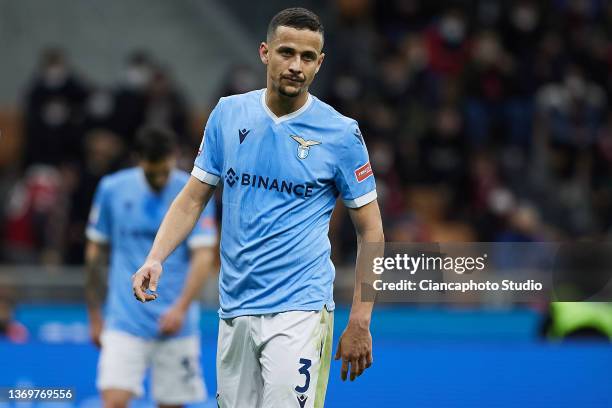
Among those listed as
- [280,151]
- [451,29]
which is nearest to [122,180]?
[280,151]

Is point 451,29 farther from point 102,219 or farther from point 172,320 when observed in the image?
point 172,320

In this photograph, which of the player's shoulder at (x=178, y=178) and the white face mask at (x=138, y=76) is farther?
the white face mask at (x=138, y=76)

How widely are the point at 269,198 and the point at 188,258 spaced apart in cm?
237

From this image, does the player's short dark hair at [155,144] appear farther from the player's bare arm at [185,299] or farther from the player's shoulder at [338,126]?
the player's shoulder at [338,126]

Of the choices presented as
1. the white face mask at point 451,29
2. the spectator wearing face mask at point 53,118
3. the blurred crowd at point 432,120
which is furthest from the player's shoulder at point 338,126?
the white face mask at point 451,29

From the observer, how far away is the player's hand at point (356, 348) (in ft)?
15.3

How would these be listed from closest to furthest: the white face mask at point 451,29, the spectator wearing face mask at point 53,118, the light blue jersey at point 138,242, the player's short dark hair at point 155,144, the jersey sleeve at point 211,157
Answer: the jersey sleeve at point 211,157 → the player's short dark hair at point 155,144 → the light blue jersey at point 138,242 → the spectator wearing face mask at point 53,118 → the white face mask at point 451,29

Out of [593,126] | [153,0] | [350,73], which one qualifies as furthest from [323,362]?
[153,0]

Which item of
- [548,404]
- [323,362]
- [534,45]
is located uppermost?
[534,45]

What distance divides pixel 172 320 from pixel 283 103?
2282mm

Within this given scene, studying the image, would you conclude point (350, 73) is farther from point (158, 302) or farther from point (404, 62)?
point (158, 302)

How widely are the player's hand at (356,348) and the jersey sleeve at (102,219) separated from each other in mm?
2782

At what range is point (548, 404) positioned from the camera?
761 centimetres

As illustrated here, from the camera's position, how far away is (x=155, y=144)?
679 centimetres
